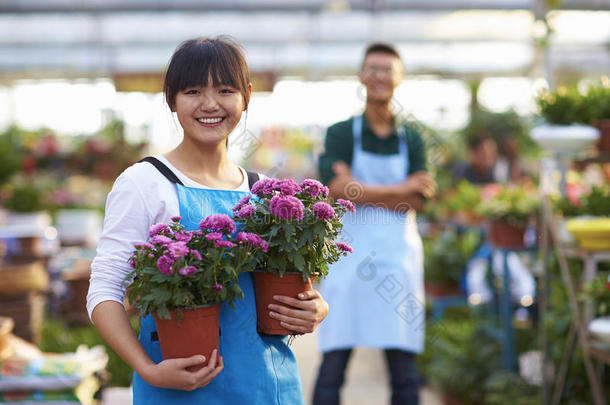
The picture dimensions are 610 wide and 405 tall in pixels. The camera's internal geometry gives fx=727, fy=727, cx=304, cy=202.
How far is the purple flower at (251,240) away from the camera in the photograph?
3.99ft

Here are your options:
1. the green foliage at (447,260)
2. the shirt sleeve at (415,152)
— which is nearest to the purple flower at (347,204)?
the shirt sleeve at (415,152)

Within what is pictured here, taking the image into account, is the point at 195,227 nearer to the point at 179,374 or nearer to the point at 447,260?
the point at 179,374

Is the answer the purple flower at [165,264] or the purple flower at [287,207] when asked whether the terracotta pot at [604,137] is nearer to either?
the purple flower at [287,207]

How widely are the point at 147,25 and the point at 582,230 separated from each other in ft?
35.2

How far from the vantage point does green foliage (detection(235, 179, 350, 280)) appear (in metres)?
1.27

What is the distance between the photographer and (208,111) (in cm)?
134

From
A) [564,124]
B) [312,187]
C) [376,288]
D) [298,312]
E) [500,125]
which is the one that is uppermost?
[500,125]

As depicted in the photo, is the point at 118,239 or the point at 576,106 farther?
the point at 576,106

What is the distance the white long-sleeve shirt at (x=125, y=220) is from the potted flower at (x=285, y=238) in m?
0.14

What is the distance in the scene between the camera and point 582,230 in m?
2.45

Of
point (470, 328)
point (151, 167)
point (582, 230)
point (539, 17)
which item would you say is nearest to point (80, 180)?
point (470, 328)

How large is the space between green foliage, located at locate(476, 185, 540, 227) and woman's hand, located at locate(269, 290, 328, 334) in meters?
2.47

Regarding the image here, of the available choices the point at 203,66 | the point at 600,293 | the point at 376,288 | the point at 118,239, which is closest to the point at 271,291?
the point at 118,239

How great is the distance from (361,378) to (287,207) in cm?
319
